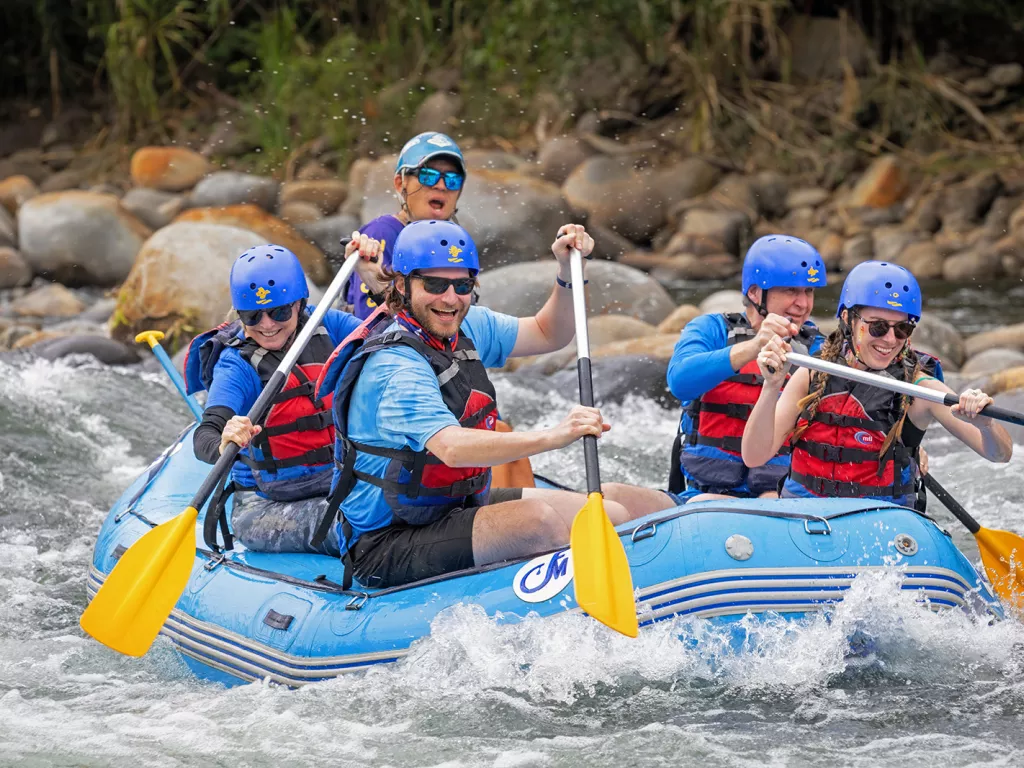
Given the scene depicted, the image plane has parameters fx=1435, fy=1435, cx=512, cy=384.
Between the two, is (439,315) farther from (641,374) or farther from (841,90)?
(841,90)

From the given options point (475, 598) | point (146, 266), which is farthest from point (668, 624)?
point (146, 266)

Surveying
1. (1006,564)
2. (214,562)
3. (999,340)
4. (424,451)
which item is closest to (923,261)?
(999,340)

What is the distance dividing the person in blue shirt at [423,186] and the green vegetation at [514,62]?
9.16 m

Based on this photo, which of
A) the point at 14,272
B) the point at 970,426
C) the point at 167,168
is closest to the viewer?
the point at 970,426

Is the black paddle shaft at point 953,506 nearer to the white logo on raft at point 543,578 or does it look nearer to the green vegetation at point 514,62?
the white logo on raft at point 543,578

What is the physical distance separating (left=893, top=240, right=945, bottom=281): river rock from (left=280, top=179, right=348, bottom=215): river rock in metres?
5.44

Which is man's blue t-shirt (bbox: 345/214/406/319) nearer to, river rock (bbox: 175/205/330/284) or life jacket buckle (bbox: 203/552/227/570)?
life jacket buckle (bbox: 203/552/227/570)

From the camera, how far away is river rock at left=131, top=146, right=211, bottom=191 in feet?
50.6

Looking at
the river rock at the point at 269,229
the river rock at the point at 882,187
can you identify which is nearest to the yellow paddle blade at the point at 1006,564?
the river rock at the point at 269,229

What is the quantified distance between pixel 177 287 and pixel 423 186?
198 inches

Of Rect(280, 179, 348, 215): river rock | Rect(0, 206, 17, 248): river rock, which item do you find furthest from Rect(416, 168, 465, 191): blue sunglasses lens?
Rect(0, 206, 17, 248): river rock

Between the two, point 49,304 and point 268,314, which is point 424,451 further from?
point 49,304

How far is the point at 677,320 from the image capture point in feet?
33.9

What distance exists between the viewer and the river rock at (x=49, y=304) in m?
12.1
